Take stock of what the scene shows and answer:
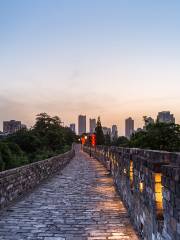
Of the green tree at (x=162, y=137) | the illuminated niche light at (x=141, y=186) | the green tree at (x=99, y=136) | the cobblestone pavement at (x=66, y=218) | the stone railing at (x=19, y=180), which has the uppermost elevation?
the green tree at (x=99, y=136)

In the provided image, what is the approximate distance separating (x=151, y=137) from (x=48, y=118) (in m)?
45.2

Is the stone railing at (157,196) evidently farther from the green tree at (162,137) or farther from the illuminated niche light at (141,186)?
the green tree at (162,137)

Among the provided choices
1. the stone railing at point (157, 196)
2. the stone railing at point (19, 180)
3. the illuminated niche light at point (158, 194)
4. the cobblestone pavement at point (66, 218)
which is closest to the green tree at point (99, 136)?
the stone railing at point (19, 180)

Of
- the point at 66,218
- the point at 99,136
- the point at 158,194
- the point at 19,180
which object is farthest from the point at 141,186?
the point at 99,136

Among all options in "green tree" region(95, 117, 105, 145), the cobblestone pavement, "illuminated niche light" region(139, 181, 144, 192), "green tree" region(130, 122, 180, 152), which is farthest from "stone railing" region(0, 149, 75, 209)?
"green tree" region(95, 117, 105, 145)

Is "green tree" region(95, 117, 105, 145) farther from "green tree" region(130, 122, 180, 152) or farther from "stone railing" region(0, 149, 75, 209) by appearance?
"stone railing" region(0, 149, 75, 209)

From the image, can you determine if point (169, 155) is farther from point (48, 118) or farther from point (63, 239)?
point (48, 118)

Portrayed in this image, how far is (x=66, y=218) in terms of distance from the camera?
9477mm

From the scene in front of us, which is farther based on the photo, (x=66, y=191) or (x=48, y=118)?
(x=48, y=118)

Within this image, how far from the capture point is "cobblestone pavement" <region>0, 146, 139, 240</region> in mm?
7898

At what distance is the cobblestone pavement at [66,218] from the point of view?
7.90 m

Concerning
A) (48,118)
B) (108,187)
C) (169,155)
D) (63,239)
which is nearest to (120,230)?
(63,239)

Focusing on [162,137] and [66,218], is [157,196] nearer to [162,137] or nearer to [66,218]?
[66,218]

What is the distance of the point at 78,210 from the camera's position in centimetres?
1060
